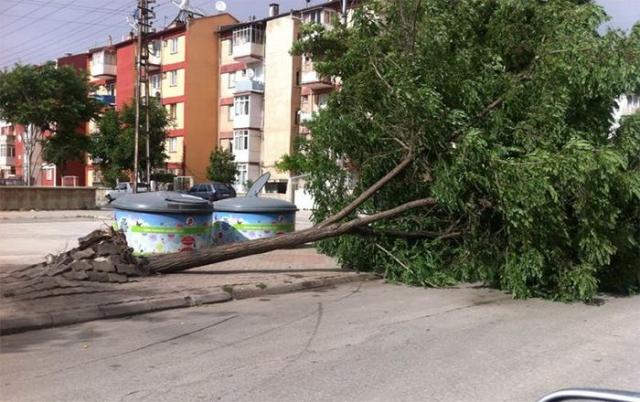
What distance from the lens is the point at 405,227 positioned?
12.1m

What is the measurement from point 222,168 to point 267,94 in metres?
8.48

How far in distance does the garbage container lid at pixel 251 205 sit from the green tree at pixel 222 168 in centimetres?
3843

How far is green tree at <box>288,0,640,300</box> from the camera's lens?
9680mm

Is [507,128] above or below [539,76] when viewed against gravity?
below

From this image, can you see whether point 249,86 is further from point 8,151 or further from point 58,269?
point 8,151

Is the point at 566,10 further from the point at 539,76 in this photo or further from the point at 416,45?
the point at 416,45

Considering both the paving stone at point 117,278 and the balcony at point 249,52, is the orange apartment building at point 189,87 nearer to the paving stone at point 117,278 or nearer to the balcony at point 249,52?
the balcony at point 249,52

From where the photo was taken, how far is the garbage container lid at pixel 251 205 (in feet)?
49.3

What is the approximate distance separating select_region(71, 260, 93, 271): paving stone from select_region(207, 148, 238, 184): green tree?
43.7 meters

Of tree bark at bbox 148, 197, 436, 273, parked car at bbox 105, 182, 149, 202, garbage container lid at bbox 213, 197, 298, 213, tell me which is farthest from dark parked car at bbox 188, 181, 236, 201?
tree bark at bbox 148, 197, 436, 273

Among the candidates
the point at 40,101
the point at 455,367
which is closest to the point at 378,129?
Result: the point at 455,367

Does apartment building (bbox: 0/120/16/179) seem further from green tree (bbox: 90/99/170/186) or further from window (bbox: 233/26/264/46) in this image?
green tree (bbox: 90/99/170/186)

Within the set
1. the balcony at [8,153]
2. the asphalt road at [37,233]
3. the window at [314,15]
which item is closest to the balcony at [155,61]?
the window at [314,15]

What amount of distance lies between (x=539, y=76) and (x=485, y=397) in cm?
678
